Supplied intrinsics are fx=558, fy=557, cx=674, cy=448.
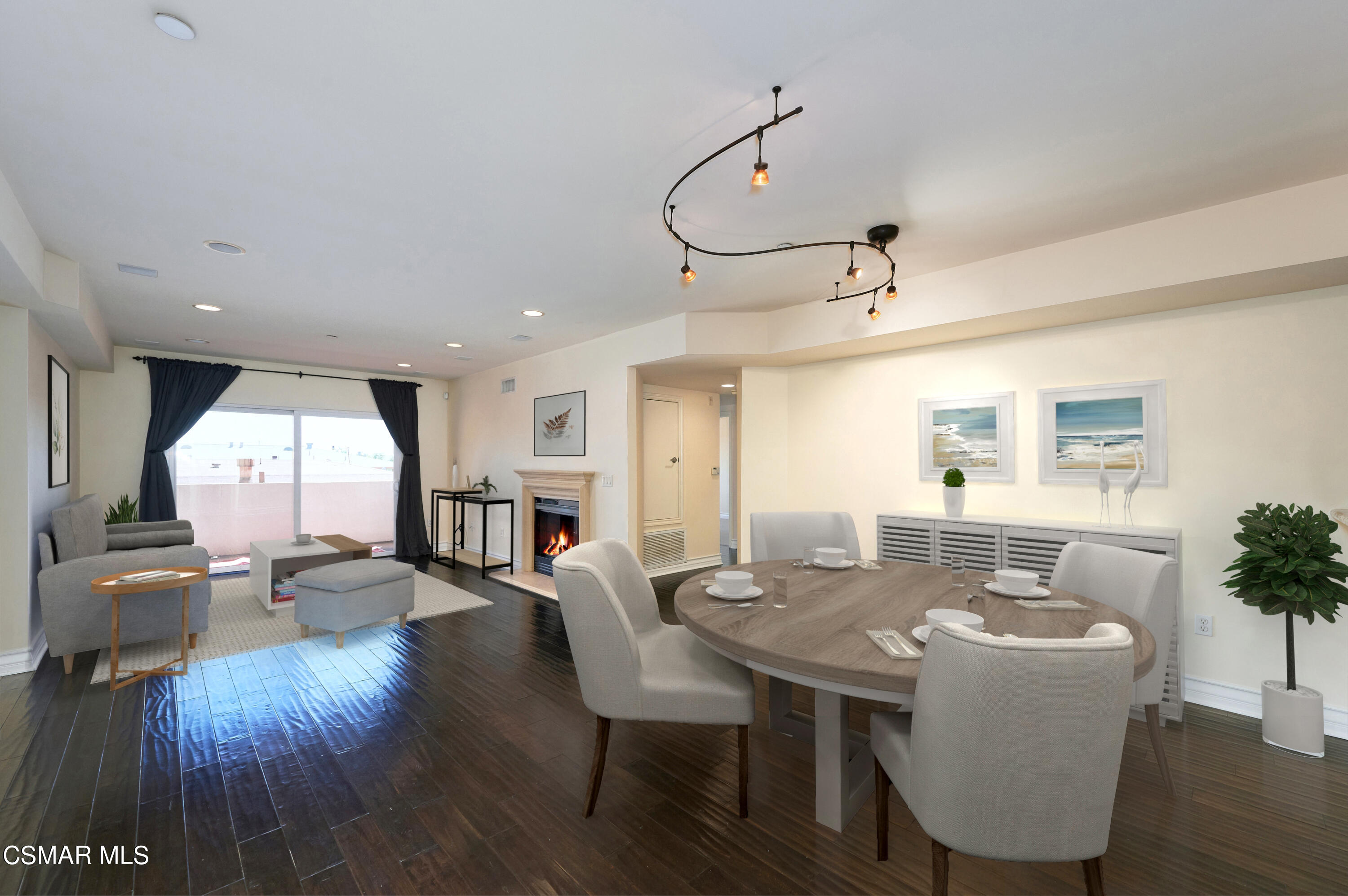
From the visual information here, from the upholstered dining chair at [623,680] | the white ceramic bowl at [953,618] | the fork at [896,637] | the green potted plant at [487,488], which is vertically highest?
the green potted plant at [487,488]

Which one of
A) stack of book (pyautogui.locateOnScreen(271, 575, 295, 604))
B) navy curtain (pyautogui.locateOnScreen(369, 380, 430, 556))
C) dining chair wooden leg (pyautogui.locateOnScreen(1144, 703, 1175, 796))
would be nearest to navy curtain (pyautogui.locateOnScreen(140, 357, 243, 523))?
navy curtain (pyautogui.locateOnScreen(369, 380, 430, 556))

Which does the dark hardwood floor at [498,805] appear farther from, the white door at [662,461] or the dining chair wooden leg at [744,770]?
the white door at [662,461]

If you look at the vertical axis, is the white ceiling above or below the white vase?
above

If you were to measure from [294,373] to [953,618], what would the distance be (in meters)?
7.53

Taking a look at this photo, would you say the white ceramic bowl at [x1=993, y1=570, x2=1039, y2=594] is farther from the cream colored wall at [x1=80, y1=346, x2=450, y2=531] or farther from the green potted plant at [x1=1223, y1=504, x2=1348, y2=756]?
the cream colored wall at [x1=80, y1=346, x2=450, y2=531]

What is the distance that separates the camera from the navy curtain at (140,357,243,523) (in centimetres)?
580

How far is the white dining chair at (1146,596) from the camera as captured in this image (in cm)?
204

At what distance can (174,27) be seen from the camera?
1.49 m

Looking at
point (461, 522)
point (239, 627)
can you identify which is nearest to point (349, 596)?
point (239, 627)

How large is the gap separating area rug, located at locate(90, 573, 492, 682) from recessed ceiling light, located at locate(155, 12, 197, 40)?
336 cm

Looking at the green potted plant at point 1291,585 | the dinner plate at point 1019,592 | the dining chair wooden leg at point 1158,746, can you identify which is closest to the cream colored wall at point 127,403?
the dinner plate at point 1019,592

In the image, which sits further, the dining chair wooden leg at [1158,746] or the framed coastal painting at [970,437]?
the framed coastal painting at [970,437]

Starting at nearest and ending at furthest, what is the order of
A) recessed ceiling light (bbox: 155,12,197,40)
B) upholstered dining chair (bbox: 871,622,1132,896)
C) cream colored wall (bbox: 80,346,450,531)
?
1. upholstered dining chair (bbox: 871,622,1132,896)
2. recessed ceiling light (bbox: 155,12,197,40)
3. cream colored wall (bbox: 80,346,450,531)

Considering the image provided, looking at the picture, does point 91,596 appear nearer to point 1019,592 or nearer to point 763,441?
point 763,441
